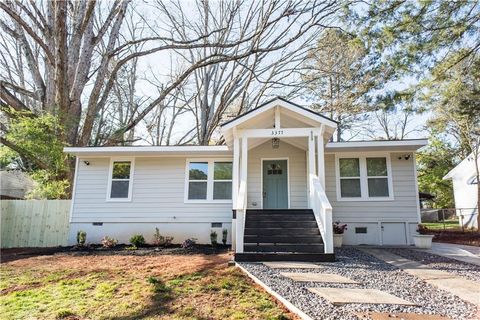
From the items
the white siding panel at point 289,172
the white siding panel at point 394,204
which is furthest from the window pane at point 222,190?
the white siding panel at point 394,204

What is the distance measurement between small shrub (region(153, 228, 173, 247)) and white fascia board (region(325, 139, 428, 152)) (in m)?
5.51

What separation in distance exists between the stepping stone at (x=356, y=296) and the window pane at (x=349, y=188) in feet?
18.2

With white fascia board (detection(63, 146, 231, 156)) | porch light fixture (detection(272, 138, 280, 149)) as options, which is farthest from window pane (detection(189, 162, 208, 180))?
porch light fixture (detection(272, 138, 280, 149))

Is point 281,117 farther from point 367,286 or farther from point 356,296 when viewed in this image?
point 356,296

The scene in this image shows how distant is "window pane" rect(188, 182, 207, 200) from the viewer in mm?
9859

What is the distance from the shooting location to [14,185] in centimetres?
1892

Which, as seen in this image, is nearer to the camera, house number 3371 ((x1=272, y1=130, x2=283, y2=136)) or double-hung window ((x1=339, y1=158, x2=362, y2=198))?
house number 3371 ((x1=272, y1=130, x2=283, y2=136))

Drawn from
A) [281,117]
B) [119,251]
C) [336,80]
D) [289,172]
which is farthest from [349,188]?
[336,80]

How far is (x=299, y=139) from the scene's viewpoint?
9.26m

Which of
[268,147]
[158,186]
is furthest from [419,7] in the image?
[158,186]

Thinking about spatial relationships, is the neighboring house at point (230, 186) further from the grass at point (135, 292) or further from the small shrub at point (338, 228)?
the grass at point (135, 292)

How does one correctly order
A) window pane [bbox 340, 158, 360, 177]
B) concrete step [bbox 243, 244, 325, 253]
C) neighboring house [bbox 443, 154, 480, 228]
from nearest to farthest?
concrete step [bbox 243, 244, 325, 253]
window pane [bbox 340, 158, 360, 177]
neighboring house [bbox 443, 154, 480, 228]

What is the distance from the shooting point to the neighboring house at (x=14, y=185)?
1800cm

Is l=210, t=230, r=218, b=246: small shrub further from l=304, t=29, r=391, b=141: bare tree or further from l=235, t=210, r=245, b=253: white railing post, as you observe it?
l=304, t=29, r=391, b=141: bare tree
